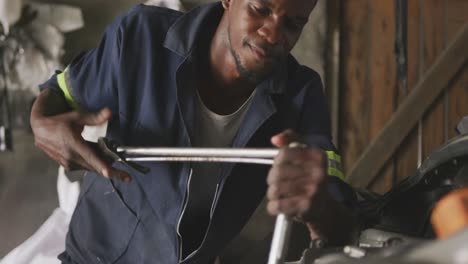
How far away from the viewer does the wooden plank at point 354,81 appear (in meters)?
2.78

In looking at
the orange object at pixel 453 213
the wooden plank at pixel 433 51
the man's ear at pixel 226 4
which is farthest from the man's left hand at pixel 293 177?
the wooden plank at pixel 433 51

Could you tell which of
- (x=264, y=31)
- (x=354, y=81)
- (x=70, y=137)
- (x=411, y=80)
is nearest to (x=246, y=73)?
(x=264, y=31)

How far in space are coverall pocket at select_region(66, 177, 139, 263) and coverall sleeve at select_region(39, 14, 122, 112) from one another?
177 mm

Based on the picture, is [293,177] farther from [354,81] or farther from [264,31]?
[354,81]

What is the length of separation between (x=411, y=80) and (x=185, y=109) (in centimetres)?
174

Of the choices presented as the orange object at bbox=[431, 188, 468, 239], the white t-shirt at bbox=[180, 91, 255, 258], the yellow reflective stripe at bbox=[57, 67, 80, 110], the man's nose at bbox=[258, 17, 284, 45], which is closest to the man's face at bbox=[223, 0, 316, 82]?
the man's nose at bbox=[258, 17, 284, 45]

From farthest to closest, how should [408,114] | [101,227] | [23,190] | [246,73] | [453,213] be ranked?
[408,114], [23,190], [101,227], [246,73], [453,213]

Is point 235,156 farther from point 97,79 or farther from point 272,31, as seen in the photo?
point 97,79

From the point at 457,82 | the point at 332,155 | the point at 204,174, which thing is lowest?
the point at 204,174

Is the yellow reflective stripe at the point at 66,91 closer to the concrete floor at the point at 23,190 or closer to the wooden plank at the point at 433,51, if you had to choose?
the concrete floor at the point at 23,190

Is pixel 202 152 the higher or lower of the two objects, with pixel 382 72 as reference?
lower

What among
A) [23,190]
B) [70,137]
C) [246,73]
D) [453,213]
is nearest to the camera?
[453,213]

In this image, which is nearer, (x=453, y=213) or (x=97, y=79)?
(x=453, y=213)

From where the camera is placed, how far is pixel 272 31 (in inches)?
49.1
